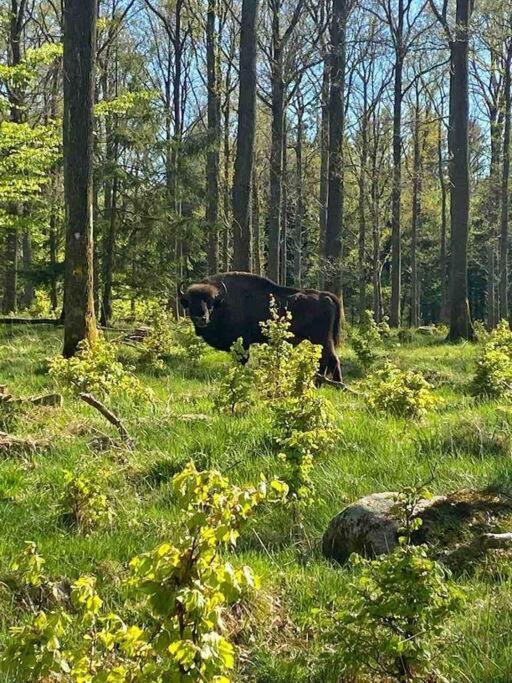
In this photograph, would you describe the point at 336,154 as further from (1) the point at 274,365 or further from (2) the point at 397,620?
(2) the point at 397,620

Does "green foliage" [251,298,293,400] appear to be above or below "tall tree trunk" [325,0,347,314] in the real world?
below

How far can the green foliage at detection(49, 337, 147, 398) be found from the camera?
7594 mm

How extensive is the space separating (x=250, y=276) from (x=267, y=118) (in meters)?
27.9

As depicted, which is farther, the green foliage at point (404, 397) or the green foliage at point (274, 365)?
the green foliage at point (274, 365)

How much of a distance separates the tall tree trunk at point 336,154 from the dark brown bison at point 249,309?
17.8 ft

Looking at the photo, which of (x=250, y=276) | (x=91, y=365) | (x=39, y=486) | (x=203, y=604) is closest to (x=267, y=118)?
(x=250, y=276)

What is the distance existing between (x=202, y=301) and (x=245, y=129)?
557cm

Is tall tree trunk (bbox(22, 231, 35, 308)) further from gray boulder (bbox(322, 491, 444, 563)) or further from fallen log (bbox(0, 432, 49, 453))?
gray boulder (bbox(322, 491, 444, 563))

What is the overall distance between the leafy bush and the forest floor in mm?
1155

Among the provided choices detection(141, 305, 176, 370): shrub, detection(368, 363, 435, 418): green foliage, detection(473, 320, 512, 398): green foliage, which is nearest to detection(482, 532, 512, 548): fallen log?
detection(368, 363, 435, 418): green foliage

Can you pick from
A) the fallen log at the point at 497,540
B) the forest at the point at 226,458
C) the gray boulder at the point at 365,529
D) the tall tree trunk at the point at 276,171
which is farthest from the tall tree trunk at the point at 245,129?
the fallen log at the point at 497,540

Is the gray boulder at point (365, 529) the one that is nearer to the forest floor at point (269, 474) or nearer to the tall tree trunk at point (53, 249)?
the forest floor at point (269, 474)

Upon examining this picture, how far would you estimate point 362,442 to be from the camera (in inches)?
237

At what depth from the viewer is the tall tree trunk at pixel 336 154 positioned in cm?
1847
